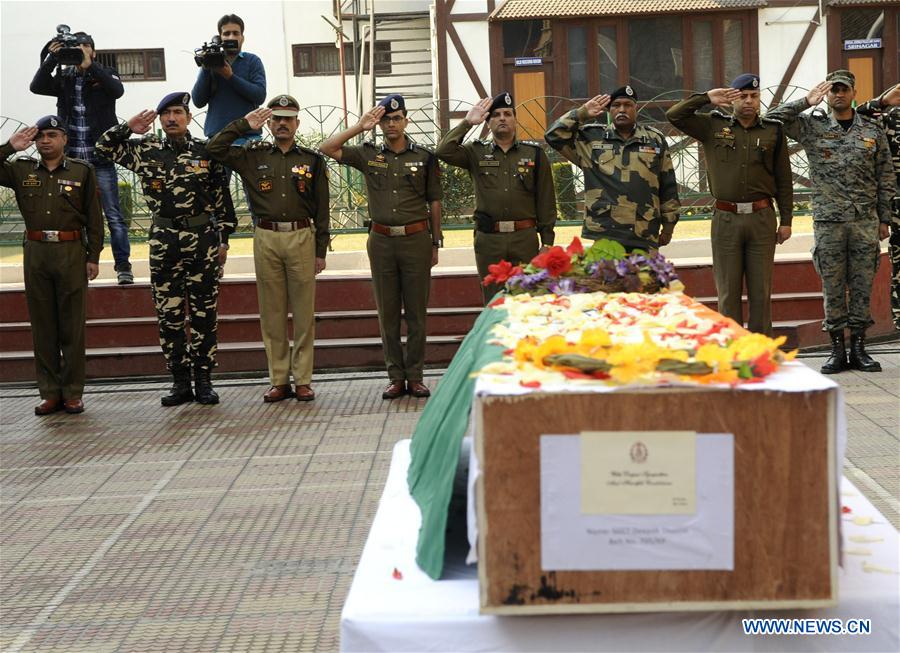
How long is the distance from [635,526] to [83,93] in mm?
7114

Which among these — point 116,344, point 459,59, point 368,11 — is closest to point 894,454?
point 116,344

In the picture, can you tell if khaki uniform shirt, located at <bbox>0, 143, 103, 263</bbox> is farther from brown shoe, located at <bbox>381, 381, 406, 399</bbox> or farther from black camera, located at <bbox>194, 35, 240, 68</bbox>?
brown shoe, located at <bbox>381, 381, 406, 399</bbox>

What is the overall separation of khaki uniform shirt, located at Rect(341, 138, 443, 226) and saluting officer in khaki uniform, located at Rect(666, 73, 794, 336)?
156 cm

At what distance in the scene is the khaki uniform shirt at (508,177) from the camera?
24.7ft

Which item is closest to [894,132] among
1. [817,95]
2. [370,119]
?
[817,95]

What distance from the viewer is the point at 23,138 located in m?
7.29

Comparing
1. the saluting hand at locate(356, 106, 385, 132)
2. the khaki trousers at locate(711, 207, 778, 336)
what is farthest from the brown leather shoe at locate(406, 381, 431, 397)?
the khaki trousers at locate(711, 207, 778, 336)

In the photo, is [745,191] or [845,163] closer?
[745,191]

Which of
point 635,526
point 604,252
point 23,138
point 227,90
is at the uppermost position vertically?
point 227,90

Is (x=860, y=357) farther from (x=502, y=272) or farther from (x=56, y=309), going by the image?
(x=56, y=309)

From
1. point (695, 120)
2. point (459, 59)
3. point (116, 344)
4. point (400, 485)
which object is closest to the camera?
point (400, 485)

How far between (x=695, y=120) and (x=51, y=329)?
420 cm

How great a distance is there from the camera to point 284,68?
66.4 feet

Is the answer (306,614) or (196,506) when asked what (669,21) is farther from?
(306,614)
